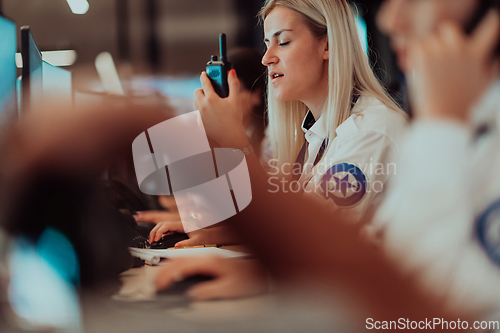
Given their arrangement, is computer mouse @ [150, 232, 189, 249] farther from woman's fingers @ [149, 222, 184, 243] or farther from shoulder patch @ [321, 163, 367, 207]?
shoulder patch @ [321, 163, 367, 207]

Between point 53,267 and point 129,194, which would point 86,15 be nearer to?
point 129,194

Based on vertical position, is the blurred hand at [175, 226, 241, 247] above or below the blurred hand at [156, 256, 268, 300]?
above

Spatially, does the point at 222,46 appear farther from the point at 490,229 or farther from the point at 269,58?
the point at 490,229

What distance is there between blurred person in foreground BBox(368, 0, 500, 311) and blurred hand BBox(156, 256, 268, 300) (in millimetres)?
335

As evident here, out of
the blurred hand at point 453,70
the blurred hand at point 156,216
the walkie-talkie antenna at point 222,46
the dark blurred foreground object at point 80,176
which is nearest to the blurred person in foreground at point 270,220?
the dark blurred foreground object at point 80,176

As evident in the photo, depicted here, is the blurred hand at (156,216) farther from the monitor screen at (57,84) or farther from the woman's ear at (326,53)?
the woman's ear at (326,53)

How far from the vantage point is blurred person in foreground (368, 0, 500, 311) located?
0.89 metres

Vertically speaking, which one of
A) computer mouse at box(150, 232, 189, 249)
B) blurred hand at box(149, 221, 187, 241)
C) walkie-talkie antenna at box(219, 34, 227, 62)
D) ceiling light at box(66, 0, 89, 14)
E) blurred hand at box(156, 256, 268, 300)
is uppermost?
ceiling light at box(66, 0, 89, 14)

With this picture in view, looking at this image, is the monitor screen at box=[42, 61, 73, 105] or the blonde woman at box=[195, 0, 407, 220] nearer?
the blonde woman at box=[195, 0, 407, 220]

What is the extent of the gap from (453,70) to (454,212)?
0.32m

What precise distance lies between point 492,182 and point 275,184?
0.50 meters

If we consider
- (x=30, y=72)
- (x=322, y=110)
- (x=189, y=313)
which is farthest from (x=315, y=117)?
(x=30, y=72)

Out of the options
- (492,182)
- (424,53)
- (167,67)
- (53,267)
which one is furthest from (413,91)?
Result: (53,267)

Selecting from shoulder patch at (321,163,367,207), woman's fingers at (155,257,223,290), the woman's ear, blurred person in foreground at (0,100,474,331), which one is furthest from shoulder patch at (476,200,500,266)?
woman's fingers at (155,257,223,290)
